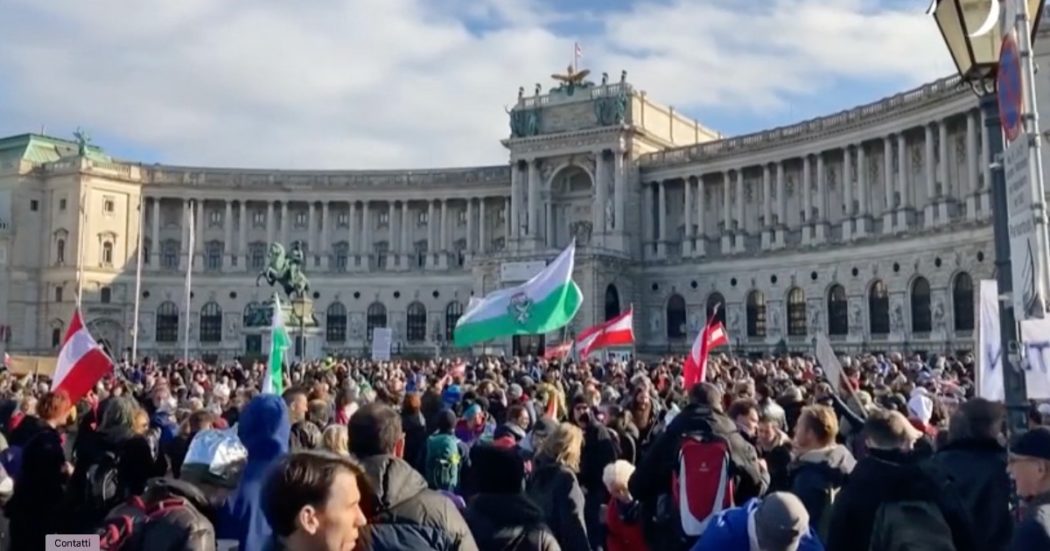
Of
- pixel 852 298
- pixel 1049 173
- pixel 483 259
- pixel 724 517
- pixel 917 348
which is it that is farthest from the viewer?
pixel 483 259

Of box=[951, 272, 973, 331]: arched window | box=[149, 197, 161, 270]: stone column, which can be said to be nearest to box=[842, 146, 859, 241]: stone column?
box=[951, 272, 973, 331]: arched window

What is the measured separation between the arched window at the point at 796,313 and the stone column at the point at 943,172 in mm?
10218

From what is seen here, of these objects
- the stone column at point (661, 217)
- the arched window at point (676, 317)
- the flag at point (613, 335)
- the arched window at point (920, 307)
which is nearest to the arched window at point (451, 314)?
the stone column at point (661, 217)

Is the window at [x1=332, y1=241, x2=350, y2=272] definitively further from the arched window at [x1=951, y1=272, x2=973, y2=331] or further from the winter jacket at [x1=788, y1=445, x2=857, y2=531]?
the winter jacket at [x1=788, y1=445, x2=857, y2=531]

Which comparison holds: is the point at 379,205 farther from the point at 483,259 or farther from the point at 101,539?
the point at 101,539

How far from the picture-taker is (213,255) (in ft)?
254

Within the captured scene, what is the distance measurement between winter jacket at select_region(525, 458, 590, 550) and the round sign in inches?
149

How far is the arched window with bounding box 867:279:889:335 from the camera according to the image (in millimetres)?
52812

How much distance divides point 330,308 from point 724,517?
7466cm

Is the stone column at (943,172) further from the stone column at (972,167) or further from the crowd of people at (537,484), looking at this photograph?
the crowd of people at (537,484)

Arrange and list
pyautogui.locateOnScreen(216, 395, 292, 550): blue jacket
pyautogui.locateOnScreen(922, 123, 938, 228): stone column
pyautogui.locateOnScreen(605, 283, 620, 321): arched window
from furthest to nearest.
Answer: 1. pyautogui.locateOnScreen(605, 283, 620, 321): arched window
2. pyautogui.locateOnScreen(922, 123, 938, 228): stone column
3. pyautogui.locateOnScreen(216, 395, 292, 550): blue jacket

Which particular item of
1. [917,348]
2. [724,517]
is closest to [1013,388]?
[724,517]

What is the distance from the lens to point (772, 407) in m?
10.3

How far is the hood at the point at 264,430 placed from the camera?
5758 mm
